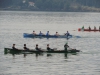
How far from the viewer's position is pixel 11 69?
64.1 metres

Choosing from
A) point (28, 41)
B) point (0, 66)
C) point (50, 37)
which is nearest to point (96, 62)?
point (0, 66)

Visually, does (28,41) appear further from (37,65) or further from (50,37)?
(37,65)

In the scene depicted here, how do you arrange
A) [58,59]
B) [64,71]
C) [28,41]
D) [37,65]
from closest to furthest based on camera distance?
[64,71] → [37,65] → [58,59] → [28,41]

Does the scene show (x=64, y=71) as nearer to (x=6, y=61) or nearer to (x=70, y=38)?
(x=6, y=61)

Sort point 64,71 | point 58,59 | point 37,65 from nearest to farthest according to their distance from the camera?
point 64,71 < point 37,65 < point 58,59

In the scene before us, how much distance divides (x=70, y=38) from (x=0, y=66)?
1699 inches

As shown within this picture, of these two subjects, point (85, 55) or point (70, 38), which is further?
point (70, 38)

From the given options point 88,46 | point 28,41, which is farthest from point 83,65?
point 28,41

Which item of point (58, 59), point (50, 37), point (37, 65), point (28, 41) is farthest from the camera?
point (50, 37)

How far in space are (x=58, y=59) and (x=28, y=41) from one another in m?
28.3

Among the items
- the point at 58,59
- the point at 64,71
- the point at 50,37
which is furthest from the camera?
the point at 50,37

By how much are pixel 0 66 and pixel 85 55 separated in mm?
15430

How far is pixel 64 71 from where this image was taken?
208 feet

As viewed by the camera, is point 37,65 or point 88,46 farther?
point 88,46
